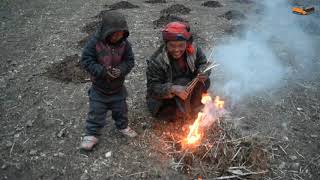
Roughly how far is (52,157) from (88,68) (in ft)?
3.80

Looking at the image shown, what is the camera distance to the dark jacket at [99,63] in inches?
121

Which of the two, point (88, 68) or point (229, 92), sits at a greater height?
point (88, 68)

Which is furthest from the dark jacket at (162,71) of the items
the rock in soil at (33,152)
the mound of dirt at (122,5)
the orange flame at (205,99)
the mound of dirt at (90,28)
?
the mound of dirt at (122,5)

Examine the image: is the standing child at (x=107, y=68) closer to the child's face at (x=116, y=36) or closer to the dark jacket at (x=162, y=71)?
the child's face at (x=116, y=36)

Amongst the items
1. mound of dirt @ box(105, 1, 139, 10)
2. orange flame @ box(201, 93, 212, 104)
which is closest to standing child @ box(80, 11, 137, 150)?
orange flame @ box(201, 93, 212, 104)

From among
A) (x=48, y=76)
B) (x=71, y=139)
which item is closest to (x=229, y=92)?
(x=71, y=139)

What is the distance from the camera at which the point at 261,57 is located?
233 inches

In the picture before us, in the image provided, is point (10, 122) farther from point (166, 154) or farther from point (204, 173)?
point (204, 173)

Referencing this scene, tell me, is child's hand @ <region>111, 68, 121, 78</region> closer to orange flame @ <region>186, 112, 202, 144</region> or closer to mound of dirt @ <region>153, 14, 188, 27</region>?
orange flame @ <region>186, 112, 202, 144</region>

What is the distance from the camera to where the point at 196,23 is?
793 cm

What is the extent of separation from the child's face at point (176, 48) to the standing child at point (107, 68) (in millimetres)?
436

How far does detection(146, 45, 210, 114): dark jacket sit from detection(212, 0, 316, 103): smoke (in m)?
1.18

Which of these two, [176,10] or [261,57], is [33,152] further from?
[176,10]

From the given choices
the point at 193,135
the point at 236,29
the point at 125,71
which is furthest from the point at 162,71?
the point at 236,29
